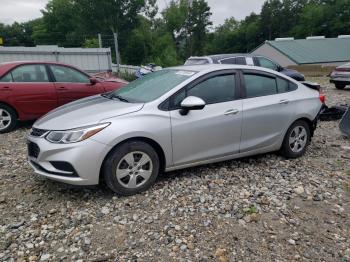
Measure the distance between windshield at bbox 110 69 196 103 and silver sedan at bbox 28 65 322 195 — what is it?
19 mm

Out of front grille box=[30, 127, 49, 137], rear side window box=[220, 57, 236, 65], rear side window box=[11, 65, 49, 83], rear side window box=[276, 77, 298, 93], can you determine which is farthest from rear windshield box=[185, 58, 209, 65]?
front grille box=[30, 127, 49, 137]

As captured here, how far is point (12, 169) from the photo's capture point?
4.96 meters

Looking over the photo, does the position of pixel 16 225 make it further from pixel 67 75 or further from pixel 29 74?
pixel 67 75

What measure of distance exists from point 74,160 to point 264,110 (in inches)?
110

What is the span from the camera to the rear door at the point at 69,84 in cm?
753

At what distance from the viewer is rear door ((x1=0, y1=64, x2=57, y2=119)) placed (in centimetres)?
698

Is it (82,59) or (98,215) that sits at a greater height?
(82,59)

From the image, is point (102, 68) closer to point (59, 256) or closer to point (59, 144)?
point (59, 144)

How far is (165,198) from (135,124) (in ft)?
3.18

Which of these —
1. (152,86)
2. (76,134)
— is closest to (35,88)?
(152,86)

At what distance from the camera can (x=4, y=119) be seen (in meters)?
7.05

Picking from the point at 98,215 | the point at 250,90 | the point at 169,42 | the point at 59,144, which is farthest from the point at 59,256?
the point at 169,42

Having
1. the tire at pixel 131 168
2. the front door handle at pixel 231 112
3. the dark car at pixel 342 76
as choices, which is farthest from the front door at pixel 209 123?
the dark car at pixel 342 76

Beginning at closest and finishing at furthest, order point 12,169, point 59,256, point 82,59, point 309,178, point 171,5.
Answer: point 59,256
point 309,178
point 12,169
point 82,59
point 171,5
